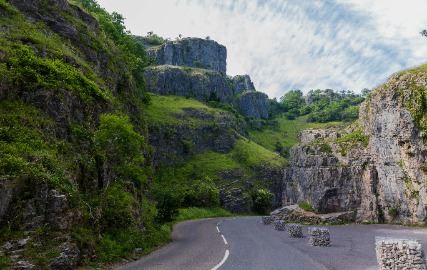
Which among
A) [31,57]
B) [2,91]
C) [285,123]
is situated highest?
[285,123]

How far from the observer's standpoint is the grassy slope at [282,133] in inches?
6324

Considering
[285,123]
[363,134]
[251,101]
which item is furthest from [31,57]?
[285,123]

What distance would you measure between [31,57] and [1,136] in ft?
26.6

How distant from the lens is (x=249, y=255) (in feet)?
62.4

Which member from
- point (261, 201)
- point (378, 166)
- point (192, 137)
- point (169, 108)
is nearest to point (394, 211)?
point (378, 166)

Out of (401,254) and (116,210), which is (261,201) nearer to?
(116,210)

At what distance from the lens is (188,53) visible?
183m

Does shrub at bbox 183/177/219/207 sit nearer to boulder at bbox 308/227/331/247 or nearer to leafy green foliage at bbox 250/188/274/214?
leafy green foliage at bbox 250/188/274/214

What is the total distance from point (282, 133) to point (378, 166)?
127 metres

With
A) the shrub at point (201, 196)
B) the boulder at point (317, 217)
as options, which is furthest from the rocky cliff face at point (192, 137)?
the boulder at point (317, 217)

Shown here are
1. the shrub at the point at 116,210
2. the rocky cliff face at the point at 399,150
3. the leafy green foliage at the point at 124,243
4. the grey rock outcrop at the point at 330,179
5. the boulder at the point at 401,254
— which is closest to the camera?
the boulder at the point at 401,254

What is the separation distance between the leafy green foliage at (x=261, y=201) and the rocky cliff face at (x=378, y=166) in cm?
2901

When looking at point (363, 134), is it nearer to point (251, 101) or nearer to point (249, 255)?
point (249, 255)

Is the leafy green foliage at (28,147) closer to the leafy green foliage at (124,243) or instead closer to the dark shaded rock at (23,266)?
the leafy green foliage at (124,243)
